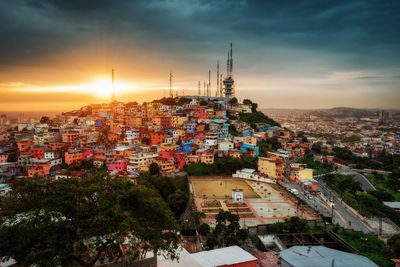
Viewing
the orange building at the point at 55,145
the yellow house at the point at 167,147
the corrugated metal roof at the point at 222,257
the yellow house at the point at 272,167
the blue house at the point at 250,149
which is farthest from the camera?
the blue house at the point at 250,149

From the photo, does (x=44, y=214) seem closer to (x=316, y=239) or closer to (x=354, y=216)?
(x=316, y=239)

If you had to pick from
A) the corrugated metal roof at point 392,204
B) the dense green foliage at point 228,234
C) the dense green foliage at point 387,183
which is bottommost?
the dense green foliage at point 387,183

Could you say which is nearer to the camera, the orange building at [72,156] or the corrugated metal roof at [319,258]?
the corrugated metal roof at [319,258]

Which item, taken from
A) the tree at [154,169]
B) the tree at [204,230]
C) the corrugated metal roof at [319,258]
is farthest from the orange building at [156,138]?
the corrugated metal roof at [319,258]

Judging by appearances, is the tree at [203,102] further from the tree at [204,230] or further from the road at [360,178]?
the tree at [204,230]

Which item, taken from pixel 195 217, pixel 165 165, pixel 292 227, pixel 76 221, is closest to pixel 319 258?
pixel 292 227

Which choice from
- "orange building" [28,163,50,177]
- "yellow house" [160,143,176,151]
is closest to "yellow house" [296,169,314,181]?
"yellow house" [160,143,176,151]

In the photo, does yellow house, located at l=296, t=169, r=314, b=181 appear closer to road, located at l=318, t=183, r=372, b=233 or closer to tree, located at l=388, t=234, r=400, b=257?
road, located at l=318, t=183, r=372, b=233
